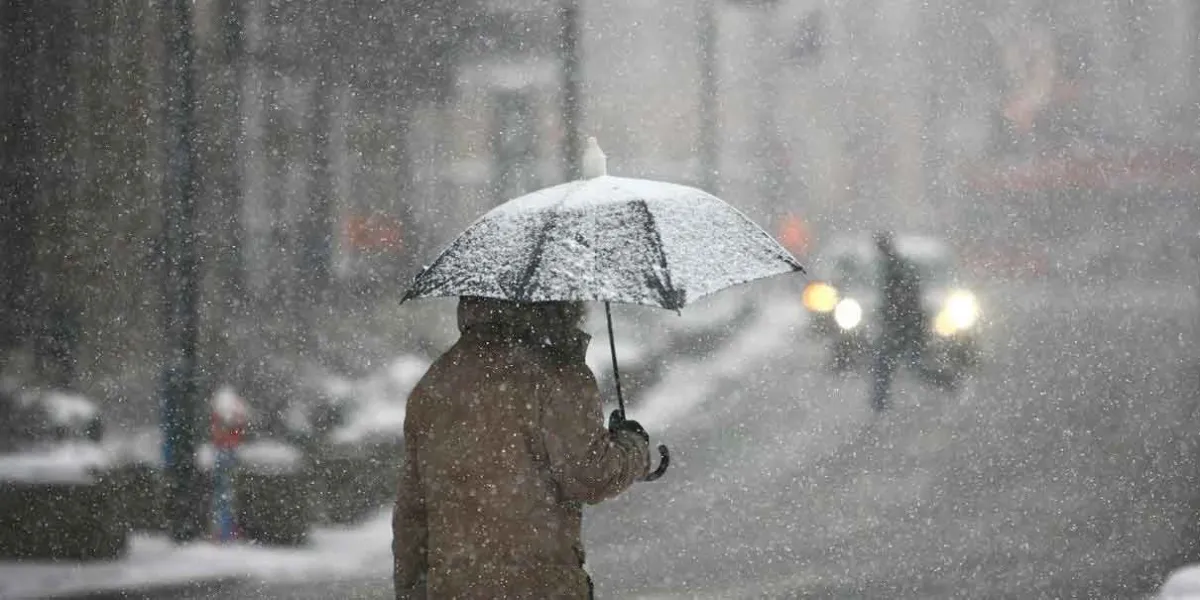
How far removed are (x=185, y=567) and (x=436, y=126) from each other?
1754 cm

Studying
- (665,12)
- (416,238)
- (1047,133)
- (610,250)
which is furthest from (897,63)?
(610,250)

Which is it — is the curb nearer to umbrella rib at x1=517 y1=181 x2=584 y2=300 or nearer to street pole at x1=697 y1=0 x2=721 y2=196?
umbrella rib at x1=517 y1=181 x2=584 y2=300

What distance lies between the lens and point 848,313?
20844 mm

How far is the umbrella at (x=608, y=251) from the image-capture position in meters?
2.99

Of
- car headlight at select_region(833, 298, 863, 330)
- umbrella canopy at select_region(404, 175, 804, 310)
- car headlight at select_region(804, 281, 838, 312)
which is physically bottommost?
umbrella canopy at select_region(404, 175, 804, 310)

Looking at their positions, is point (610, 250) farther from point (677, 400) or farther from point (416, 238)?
point (416, 238)

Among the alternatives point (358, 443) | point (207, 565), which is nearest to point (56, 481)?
point (207, 565)

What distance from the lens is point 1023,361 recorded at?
2017 cm

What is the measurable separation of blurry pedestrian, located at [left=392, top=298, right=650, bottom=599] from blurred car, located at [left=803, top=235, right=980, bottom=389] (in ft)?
50.3

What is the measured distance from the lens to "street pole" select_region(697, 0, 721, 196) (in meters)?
23.8

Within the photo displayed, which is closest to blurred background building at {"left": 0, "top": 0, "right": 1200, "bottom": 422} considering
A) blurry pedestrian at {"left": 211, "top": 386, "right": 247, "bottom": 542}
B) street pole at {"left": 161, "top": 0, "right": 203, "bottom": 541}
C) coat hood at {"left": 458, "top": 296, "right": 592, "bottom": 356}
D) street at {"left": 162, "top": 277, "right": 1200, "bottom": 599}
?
blurry pedestrian at {"left": 211, "top": 386, "right": 247, "bottom": 542}

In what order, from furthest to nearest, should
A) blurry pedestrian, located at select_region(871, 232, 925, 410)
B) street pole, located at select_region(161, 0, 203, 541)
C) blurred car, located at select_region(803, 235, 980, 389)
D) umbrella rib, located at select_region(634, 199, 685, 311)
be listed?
blurred car, located at select_region(803, 235, 980, 389) < blurry pedestrian, located at select_region(871, 232, 925, 410) < street pole, located at select_region(161, 0, 203, 541) < umbrella rib, located at select_region(634, 199, 685, 311)

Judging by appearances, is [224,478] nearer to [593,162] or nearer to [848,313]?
[593,162]

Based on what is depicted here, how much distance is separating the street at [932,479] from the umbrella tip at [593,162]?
519 cm
